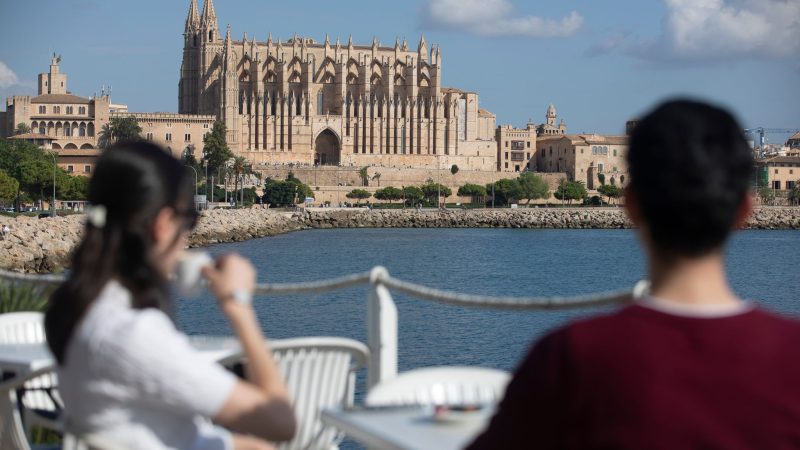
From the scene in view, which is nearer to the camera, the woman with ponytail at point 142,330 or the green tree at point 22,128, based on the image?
the woman with ponytail at point 142,330

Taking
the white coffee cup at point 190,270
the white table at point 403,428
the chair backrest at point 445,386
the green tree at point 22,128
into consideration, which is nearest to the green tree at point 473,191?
the green tree at point 22,128

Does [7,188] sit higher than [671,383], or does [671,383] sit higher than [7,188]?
[7,188]

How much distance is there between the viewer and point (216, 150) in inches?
2667

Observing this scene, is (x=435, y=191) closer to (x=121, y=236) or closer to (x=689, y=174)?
(x=121, y=236)

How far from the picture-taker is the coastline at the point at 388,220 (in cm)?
4694

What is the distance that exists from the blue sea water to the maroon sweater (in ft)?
29.0

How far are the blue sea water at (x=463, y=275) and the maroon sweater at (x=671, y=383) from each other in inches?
349

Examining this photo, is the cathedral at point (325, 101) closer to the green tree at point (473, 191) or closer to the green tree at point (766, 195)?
the green tree at point (473, 191)

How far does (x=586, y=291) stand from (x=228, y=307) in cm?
3019

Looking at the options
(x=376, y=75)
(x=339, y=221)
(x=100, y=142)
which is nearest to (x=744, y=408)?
(x=339, y=221)

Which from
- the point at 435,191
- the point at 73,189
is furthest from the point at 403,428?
the point at 435,191

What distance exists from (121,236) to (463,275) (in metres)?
34.4

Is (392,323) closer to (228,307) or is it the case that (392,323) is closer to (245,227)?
(228,307)

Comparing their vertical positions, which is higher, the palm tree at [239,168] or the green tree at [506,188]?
the palm tree at [239,168]
